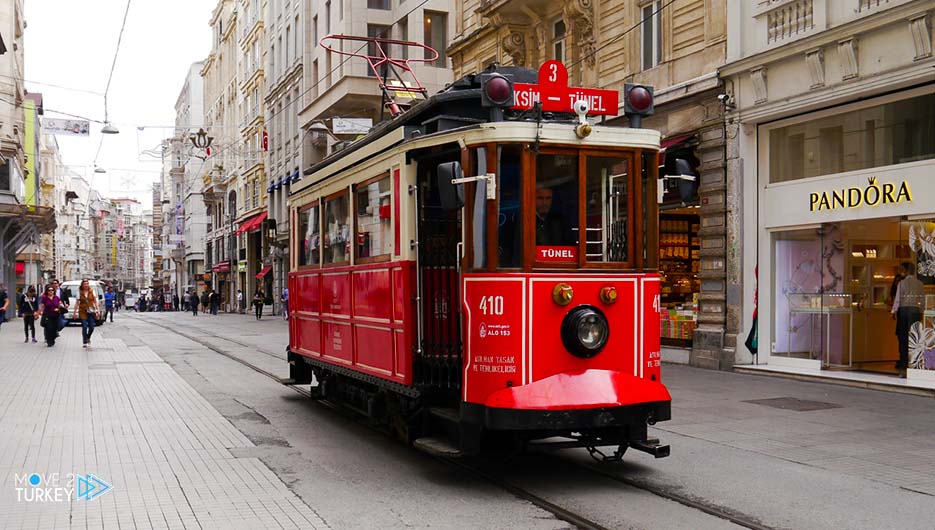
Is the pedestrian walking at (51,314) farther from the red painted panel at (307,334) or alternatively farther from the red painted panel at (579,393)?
the red painted panel at (579,393)

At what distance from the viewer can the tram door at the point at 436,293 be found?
8.09 m

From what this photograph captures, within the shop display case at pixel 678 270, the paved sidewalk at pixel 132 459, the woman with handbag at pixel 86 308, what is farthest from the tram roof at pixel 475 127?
the woman with handbag at pixel 86 308

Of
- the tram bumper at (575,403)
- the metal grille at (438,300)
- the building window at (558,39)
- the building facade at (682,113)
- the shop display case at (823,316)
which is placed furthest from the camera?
the building window at (558,39)

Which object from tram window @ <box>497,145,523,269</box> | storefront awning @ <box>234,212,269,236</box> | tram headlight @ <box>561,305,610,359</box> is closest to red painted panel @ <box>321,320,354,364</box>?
tram window @ <box>497,145,523,269</box>

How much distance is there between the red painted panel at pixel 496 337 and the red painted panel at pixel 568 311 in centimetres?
12

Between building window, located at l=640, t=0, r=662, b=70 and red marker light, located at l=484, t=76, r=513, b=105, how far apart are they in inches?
482

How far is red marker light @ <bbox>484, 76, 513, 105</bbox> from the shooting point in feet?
24.1

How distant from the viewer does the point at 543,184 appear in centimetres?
748

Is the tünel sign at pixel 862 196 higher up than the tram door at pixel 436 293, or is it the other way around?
Result: the tünel sign at pixel 862 196

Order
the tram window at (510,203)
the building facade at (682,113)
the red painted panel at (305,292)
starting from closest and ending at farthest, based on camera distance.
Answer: the tram window at (510,203) < the red painted panel at (305,292) < the building facade at (682,113)

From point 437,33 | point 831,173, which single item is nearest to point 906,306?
point 831,173

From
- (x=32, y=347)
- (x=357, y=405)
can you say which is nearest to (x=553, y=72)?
(x=357, y=405)

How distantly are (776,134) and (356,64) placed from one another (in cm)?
2224

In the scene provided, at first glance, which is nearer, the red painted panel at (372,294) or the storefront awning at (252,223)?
the red painted panel at (372,294)
